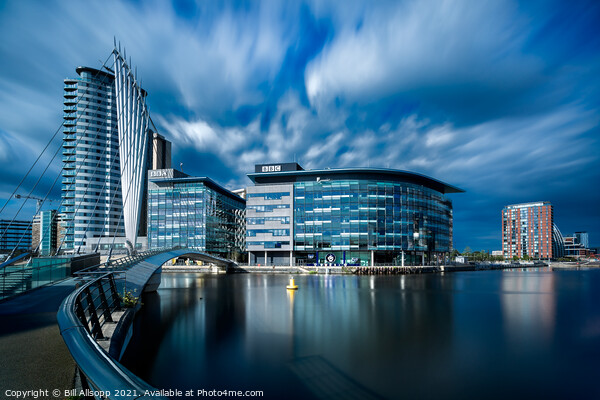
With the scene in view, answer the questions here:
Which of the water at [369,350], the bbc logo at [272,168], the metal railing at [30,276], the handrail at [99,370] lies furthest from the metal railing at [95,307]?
the bbc logo at [272,168]

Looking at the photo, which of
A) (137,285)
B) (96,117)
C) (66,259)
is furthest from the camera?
(96,117)

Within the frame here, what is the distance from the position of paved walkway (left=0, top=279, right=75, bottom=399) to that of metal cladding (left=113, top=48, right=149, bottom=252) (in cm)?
4531

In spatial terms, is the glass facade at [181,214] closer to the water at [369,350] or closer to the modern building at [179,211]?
the modern building at [179,211]

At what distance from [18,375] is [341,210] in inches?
3536

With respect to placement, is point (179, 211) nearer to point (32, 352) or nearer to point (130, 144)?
point (130, 144)

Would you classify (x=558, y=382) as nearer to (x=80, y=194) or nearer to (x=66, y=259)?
(x=66, y=259)

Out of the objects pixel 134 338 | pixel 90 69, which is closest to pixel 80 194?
pixel 90 69

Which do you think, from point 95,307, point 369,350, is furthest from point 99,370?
point 369,350

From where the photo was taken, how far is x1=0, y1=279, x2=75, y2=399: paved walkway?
23.9 feet

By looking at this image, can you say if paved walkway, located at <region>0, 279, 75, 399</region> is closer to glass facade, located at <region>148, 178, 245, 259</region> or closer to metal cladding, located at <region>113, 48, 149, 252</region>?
metal cladding, located at <region>113, 48, 149, 252</region>

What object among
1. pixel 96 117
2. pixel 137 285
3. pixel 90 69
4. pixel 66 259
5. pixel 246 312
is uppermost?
pixel 90 69

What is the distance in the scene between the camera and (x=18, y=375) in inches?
289

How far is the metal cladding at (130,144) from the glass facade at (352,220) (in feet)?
155

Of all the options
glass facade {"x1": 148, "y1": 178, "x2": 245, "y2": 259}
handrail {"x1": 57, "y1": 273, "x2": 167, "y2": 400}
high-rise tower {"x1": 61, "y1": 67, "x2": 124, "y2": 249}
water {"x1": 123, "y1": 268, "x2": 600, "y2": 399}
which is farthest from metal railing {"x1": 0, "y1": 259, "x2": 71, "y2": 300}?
high-rise tower {"x1": 61, "y1": 67, "x2": 124, "y2": 249}
